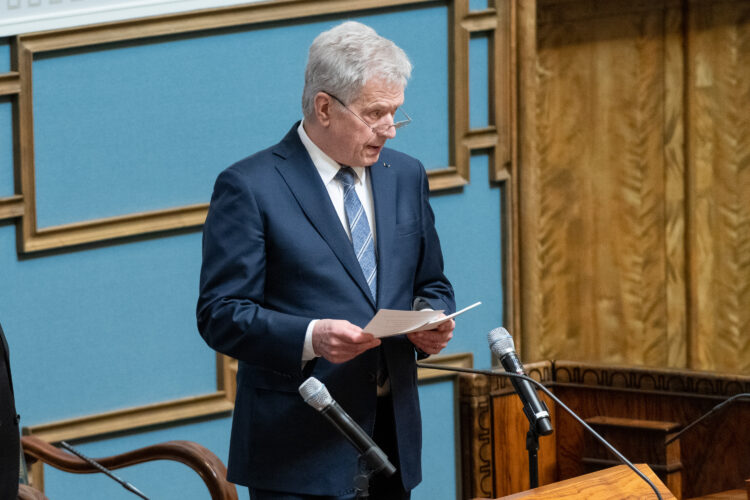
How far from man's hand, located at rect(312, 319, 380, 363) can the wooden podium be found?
0.34 meters

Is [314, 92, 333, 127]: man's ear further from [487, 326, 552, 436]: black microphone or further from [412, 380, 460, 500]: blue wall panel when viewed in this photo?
[412, 380, 460, 500]: blue wall panel

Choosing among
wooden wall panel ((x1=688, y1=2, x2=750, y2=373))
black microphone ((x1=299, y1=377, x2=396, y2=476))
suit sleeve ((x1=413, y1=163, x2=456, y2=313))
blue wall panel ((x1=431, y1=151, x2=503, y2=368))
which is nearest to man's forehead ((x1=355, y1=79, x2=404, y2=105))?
suit sleeve ((x1=413, y1=163, x2=456, y2=313))

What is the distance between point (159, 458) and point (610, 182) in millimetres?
2211

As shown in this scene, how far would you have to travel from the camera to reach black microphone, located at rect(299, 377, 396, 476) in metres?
1.75

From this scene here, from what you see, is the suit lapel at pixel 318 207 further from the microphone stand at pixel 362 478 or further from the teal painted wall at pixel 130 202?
the teal painted wall at pixel 130 202

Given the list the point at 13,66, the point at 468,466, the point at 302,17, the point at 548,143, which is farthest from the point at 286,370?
the point at 548,143

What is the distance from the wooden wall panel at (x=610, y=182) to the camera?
13.9ft

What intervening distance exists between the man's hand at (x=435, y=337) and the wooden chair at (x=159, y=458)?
614 millimetres

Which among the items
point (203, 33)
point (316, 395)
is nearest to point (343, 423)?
point (316, 395)

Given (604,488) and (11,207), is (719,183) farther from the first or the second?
(604,488)

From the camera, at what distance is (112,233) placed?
3.27 meters

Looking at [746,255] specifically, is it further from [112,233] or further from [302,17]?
[112,233]

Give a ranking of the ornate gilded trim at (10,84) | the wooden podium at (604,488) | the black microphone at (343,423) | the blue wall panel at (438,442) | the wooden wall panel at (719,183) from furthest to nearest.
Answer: the wooden wall panel at (719,183)
the blue wall panel at (438,442)
the ornate gilded trim at (10,84)
the wooden podium at (604,488)
the black microphone at (343,423)

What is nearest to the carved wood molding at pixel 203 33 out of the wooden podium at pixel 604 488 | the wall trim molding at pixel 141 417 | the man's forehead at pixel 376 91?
the wall trim molding at pixel 141 417
